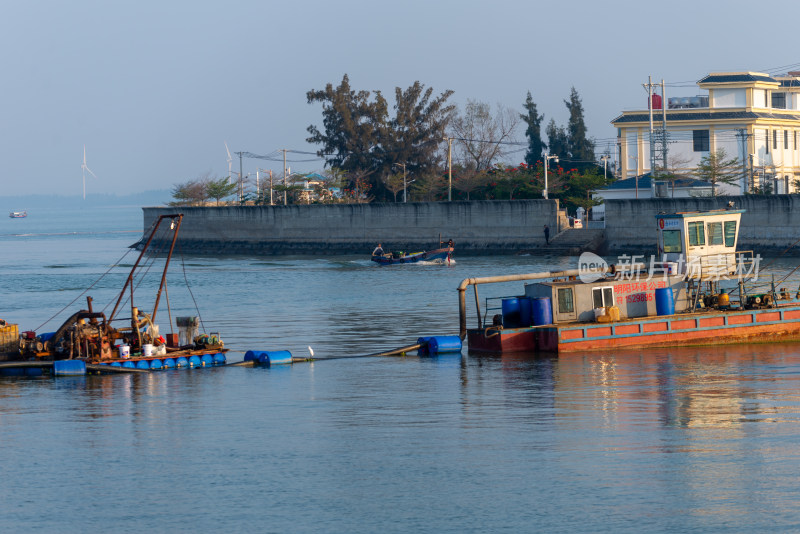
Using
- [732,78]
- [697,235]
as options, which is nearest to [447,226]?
[732,78]

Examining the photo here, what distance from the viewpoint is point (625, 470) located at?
2108cm

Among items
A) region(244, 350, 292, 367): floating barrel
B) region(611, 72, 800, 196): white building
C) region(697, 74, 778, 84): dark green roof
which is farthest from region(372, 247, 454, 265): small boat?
region(244, 350, 292, 367): floating barrel

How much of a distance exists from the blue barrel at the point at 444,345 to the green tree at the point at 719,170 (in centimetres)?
5687

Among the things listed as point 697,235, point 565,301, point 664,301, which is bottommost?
point 664,301

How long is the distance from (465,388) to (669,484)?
35.8ft

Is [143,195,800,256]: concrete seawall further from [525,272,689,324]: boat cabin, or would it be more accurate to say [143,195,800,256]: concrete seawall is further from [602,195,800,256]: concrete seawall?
[525,272,689,324]: boat cabin

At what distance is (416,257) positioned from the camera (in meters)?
86.1

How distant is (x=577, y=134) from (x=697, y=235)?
89948mm

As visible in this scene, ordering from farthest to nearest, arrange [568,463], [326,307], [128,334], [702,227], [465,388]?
[326,307]
[702,227]
[128,334]
[465,388]
[568,463]

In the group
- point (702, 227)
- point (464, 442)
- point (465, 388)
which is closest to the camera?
point (464, 442)

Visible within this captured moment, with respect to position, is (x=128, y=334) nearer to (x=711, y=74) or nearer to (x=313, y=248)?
(x=313, y=248)

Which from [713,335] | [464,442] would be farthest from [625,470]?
[713,335]

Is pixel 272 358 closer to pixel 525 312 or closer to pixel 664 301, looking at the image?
pixel 525 312

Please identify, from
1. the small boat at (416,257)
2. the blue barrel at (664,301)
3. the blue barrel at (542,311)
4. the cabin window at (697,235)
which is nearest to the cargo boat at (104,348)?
the blue barrel at (542,311)
